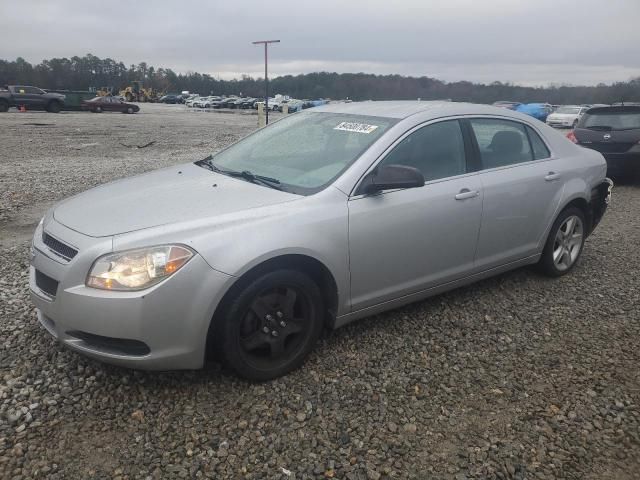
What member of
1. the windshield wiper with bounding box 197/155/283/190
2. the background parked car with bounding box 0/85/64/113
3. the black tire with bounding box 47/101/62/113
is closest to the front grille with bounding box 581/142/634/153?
the windshield wiper with bounding box 197/155/283/190

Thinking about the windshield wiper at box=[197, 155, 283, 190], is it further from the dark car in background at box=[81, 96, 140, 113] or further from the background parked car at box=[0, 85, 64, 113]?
the dark car in background at box=[81, 96, 140, 113]

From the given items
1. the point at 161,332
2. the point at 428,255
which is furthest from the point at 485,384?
the point at 161,332

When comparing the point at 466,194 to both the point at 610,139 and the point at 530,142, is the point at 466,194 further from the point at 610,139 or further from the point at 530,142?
the point at 610,139

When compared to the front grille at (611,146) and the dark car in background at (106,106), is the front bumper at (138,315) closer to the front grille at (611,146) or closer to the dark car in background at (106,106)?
the front grille at (611,146)

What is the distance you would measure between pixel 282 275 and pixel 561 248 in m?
3.04

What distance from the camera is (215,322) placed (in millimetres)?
2725

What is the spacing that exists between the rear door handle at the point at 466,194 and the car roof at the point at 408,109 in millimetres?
583

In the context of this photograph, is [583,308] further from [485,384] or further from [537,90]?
[537,90]

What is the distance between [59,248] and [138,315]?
2.16 ft

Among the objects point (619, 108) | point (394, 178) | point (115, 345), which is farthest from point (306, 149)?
point (619, 108)

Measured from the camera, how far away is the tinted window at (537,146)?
442cm

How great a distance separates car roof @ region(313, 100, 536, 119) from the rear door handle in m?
0.58

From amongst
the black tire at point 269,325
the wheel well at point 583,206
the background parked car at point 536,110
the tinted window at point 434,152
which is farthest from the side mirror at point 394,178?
the background parked car at point 536,110

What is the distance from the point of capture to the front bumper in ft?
8.27
